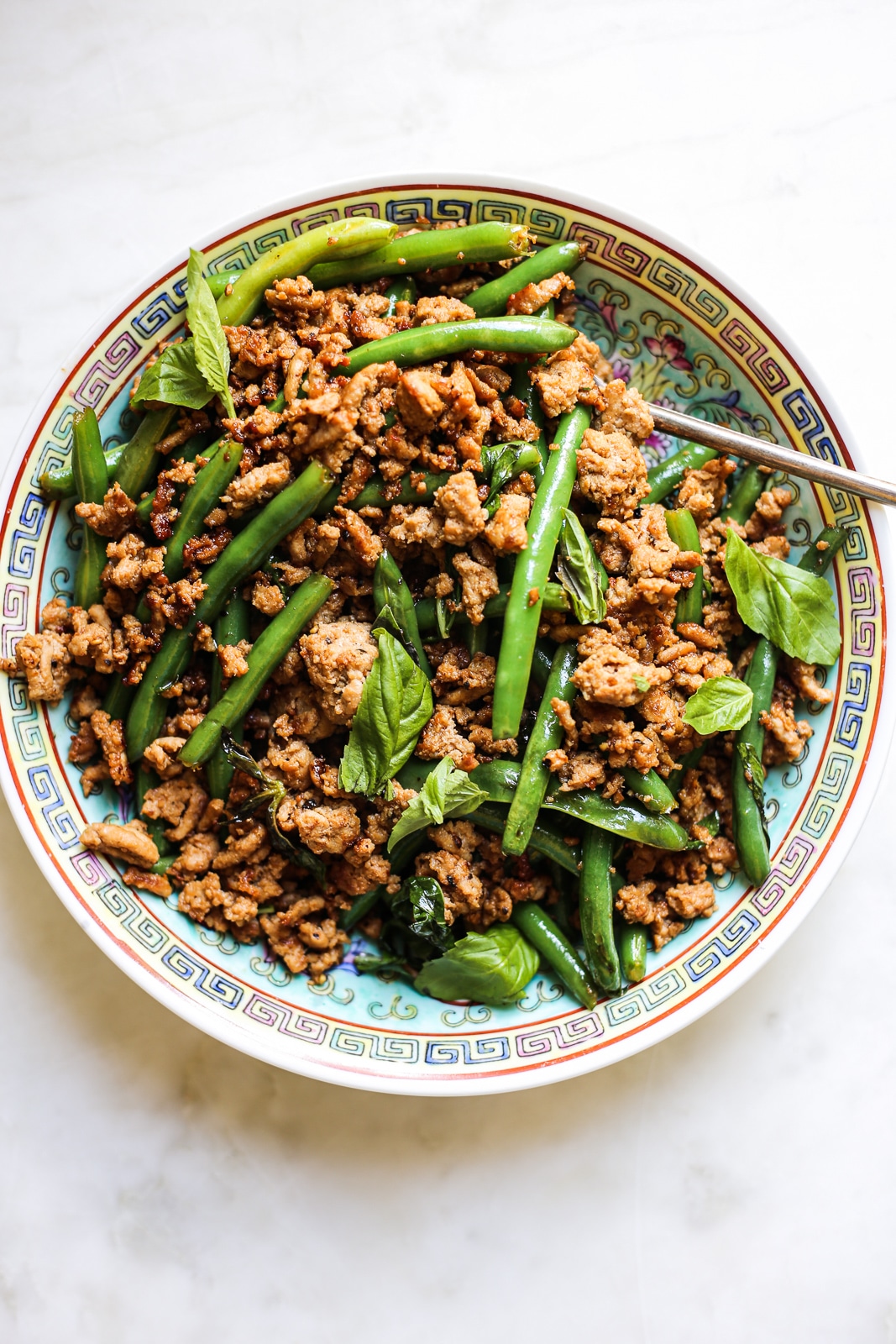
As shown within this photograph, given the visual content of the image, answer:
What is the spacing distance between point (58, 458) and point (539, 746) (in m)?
1.98

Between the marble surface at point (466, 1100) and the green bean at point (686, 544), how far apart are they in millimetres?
1088

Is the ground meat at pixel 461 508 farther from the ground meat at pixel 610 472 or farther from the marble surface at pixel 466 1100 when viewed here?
the marble surface at pixel 466 1100

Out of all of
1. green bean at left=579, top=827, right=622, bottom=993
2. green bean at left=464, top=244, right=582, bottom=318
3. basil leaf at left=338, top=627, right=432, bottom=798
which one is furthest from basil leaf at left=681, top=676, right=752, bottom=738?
green bean at left=464, top=244, right=582, bottom=318

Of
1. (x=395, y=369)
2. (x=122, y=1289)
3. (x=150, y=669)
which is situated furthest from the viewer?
(x=122, y=1289)

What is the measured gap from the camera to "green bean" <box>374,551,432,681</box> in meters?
2.98

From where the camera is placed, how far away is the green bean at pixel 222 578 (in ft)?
9.43

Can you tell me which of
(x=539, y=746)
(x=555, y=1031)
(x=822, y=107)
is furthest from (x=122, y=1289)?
(x=822, y=107)

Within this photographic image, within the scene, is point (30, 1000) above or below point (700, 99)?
below

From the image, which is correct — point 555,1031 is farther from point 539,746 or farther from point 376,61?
point 376,61

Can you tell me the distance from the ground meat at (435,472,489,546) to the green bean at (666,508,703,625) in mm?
710

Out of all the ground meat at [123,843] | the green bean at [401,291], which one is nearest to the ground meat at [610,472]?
the green bean at [401,291]

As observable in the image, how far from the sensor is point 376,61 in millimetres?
3729

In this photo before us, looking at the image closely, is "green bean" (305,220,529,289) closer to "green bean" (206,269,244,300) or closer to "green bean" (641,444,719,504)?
"green bean" (206,269,244,300)

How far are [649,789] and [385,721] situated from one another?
934 mm
